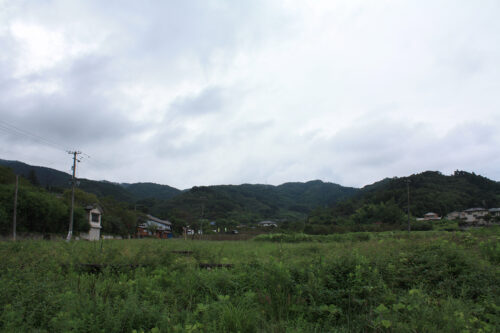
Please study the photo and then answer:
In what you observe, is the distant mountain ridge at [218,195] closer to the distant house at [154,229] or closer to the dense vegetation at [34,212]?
the distant house at [154,229]

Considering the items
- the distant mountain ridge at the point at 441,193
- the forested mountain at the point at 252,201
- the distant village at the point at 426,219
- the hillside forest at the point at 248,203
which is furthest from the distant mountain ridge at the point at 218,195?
the distant mountain ridge at the point at 441,193

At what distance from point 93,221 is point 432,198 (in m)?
55.0

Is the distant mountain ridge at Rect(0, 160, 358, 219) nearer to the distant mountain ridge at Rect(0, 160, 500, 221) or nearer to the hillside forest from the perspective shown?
the distant mountain ridge at Rect(0, 160, 500, 221)

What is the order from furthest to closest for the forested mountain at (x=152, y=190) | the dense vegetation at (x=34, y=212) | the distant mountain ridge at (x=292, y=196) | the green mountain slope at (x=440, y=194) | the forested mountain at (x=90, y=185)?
the forested mountain at (x=152, y=190) → the forested mountain at (x=90, y=185) → the distant mountain ridge at (x=292, y=196) → the green mountain slope at (x=440, y=194) → the dense vegetation at (x=34, y=212)

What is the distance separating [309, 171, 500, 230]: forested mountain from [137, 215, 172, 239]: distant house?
32.6 metres

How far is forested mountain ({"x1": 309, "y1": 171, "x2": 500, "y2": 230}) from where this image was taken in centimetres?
5153

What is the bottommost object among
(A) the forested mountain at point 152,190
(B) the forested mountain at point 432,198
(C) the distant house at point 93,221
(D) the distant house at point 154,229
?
(D) the distant house at point 154,229

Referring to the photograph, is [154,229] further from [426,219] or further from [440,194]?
[440,194]

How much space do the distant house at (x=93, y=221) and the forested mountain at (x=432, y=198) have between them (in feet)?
121

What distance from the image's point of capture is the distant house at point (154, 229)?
61.2 meters

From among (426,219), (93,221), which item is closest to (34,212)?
(93,221)

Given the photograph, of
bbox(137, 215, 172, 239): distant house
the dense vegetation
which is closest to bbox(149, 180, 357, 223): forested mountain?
bbox(137, 215, 172, 239): distant house

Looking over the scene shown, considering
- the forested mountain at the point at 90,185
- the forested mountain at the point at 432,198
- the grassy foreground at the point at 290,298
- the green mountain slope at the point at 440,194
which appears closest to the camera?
the grassy foreground at the point at 290,298

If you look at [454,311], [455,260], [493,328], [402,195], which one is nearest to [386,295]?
[454,311]
